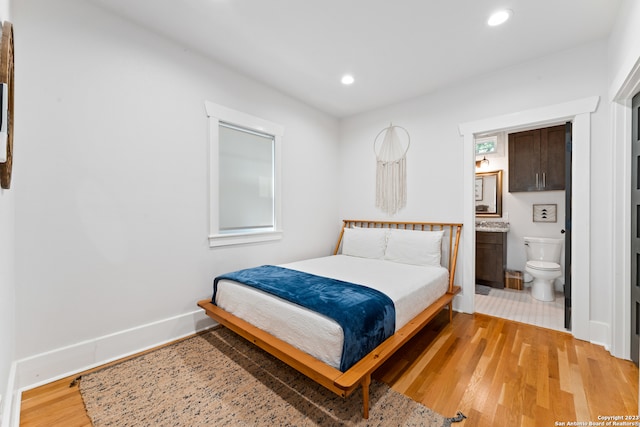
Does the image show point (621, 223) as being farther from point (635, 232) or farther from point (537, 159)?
point (537, 159)

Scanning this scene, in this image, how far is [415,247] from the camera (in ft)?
Result: 10.1

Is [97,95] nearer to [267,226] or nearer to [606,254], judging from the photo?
[267,226]

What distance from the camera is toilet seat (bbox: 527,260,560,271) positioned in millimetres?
3418

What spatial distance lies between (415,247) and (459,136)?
1.40 metres

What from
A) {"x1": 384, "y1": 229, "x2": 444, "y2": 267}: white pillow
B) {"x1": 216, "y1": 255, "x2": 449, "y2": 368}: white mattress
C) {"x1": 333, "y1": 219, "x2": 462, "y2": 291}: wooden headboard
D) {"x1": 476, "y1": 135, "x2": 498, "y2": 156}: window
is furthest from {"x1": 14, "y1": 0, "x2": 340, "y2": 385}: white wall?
{"x1": 476, "y1": 135, "x2": 498, "y2": 156}: window

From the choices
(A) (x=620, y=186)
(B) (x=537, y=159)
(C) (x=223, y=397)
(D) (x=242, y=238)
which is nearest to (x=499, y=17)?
(A) (x=620, y=186)

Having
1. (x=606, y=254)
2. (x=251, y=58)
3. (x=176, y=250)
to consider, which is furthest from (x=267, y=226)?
(x=606, y=254)

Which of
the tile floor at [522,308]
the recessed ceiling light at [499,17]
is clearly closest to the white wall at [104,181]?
the recessed ceiling light at [499,17]

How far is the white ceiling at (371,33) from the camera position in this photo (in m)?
2.00

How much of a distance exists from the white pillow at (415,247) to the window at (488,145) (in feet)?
7.38

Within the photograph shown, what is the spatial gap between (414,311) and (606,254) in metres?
1.77

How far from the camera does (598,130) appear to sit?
7.69 feet

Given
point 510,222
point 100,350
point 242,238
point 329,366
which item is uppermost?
point 510,222

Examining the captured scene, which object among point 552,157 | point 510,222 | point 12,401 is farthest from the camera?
point 510,222
